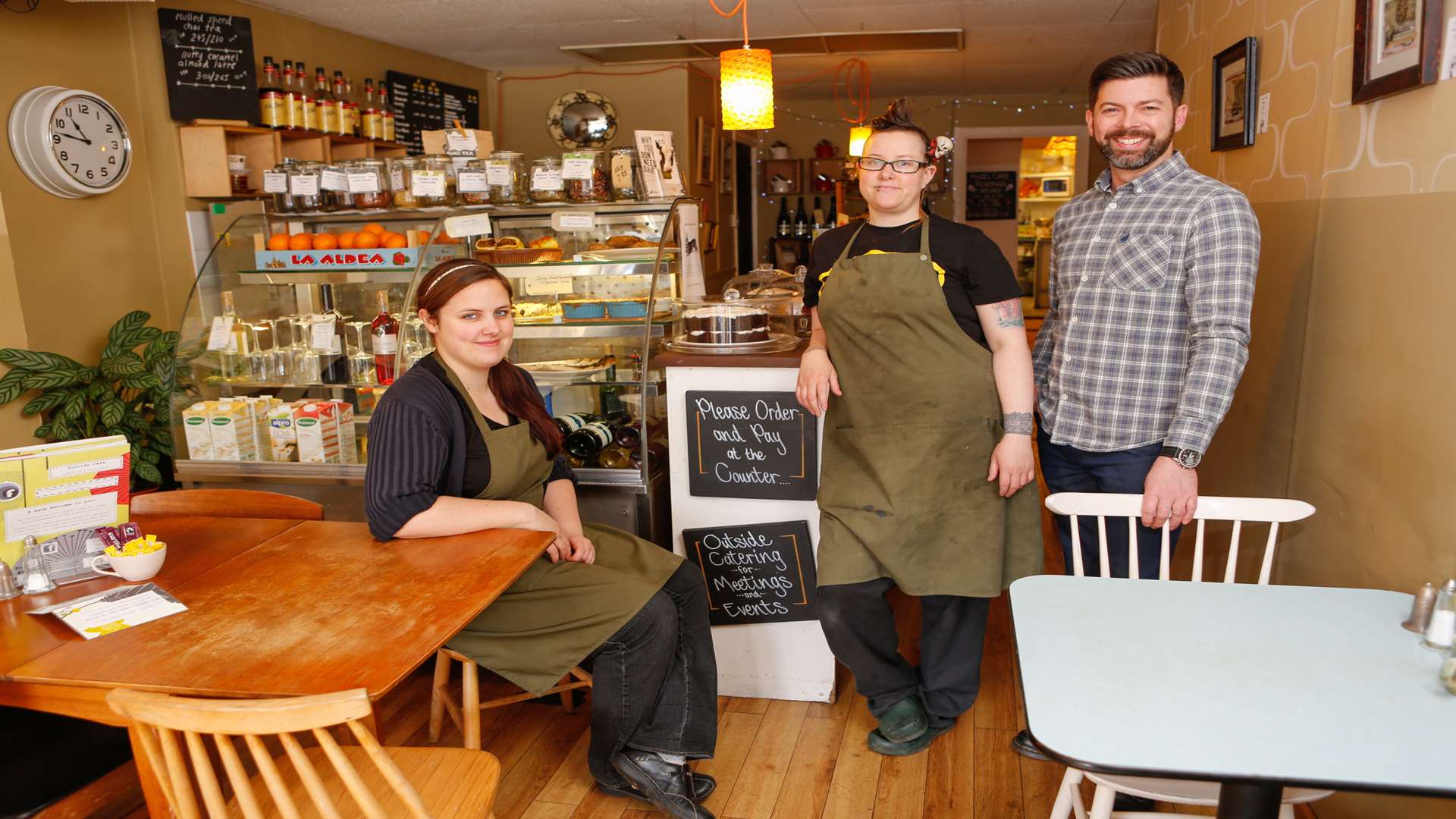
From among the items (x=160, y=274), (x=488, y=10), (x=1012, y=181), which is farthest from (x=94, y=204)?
(x=1012, y=181)

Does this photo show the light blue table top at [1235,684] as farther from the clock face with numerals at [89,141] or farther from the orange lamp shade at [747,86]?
the clock face with numerals at [89,141]

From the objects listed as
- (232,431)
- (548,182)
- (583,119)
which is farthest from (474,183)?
(583,119)

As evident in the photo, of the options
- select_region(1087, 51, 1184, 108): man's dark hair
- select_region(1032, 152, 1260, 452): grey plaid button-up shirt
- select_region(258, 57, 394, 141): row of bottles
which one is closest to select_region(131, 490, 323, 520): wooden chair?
select_region(1032, 152, 1260, 452): grey plaid button-up shirt

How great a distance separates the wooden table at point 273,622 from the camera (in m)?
1.46

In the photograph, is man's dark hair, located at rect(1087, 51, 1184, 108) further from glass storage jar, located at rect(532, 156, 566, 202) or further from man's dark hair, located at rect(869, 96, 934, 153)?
glass storage jar, located at rect(532, 156, 566, 202)

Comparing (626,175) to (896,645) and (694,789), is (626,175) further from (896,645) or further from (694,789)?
(694,789)

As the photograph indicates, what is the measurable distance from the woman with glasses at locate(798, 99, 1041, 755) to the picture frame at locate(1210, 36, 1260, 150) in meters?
1.31

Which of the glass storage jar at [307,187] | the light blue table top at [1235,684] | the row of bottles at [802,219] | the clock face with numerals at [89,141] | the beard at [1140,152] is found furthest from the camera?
the row of bottles at [802,219]

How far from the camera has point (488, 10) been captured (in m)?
5.30

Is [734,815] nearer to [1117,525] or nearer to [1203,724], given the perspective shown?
[1117,525]

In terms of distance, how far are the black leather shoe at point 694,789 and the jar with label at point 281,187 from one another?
2356 mm

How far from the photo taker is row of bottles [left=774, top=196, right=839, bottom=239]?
9906 mm

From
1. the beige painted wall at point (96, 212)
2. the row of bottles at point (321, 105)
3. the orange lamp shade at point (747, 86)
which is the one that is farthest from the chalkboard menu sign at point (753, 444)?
the row of bottles at point (321, 105)

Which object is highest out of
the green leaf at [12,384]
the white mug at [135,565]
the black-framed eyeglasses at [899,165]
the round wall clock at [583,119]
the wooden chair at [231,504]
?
the round wall clock at [583,119]
